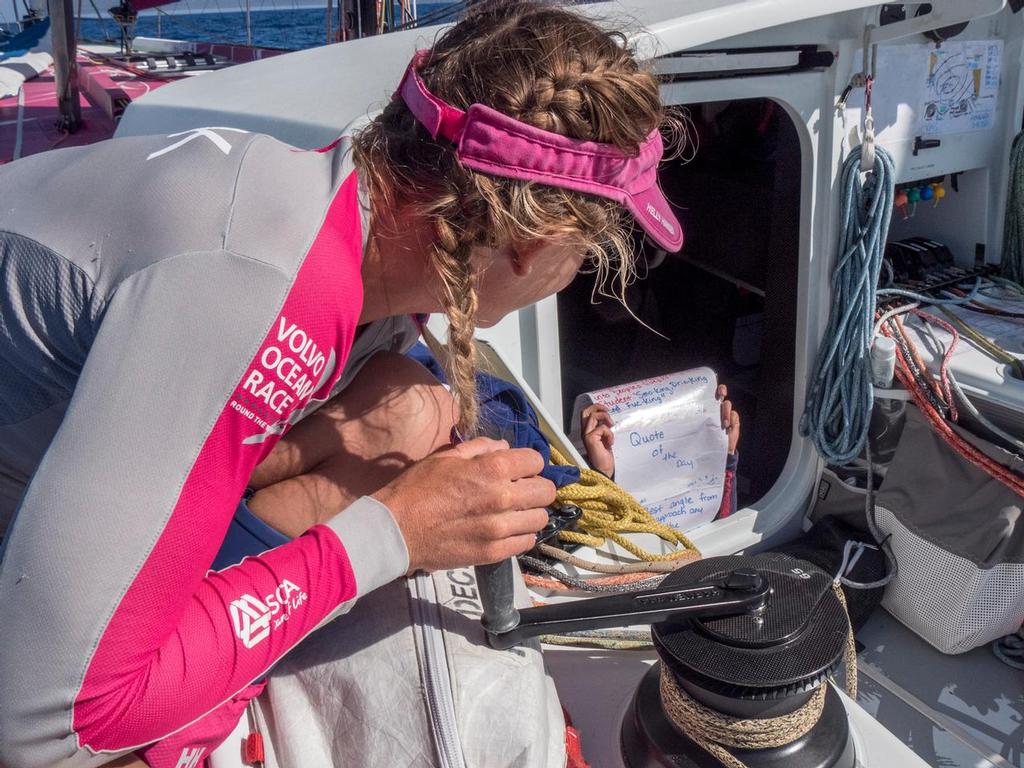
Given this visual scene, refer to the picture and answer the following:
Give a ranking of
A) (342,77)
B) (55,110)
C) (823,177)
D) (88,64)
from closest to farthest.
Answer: (342,77) → (823,177) → (55,110) → (88,64)

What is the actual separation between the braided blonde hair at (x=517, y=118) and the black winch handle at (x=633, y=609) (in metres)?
0.35

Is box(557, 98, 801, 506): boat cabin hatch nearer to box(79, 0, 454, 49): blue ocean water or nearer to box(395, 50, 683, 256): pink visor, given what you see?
box(395, 50, 683, 256): pink visor

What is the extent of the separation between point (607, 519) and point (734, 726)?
713 mm

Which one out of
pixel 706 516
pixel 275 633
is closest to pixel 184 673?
pixel 275 633

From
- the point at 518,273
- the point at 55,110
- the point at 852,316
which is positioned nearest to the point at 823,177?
the point at 852,316

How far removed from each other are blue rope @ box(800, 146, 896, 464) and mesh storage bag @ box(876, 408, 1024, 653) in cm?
14

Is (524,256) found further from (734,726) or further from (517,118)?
(734,726)

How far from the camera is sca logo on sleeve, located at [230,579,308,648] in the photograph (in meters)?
0.89

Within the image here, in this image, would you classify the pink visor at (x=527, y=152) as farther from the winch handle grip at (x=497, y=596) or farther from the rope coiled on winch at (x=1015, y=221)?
the rope coiled on winch at (x=1015, y=221)

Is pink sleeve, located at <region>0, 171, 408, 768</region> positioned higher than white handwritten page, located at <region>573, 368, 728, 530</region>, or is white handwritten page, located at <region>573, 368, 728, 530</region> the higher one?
pink sleeve, located at <region>0, 171, 408, 768</region>

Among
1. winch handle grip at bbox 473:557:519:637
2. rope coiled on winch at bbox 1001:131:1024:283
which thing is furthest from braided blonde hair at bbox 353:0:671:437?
rope coiled on winch at bbox 1001:131:1024:283

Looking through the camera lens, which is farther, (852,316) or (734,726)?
(852,316)

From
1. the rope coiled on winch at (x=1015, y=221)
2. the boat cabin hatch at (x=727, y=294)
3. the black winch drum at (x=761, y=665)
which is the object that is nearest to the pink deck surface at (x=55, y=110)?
the boat cabin hatch at (x=727, y=294)

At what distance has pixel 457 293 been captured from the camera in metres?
1.05
